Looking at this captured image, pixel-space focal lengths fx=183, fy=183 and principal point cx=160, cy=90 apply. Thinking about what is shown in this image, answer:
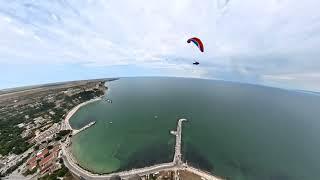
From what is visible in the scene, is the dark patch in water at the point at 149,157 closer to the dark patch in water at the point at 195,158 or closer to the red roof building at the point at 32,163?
the dark patch in water at the point at 195,158

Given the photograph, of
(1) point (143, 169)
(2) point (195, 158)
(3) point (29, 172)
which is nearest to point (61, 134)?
(3) point (29, 172)

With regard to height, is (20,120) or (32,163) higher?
(20,120)

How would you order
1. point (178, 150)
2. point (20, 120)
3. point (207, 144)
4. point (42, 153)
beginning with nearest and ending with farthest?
point (42, 153) < point (178, 150) < point (207, 144) < point (20, 120)

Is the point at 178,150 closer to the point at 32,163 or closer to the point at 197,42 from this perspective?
the point at 197,42

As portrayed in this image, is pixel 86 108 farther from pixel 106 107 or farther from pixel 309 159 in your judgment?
pixel 309 159

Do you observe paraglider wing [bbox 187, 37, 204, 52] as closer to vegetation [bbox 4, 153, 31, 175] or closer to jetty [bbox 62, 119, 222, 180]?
jetty [bbox 62, 119, 222, 180]

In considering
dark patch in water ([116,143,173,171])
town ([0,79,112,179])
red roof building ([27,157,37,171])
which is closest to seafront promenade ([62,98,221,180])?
town ([0,79,112,179])

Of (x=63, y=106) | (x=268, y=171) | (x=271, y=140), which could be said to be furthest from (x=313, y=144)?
(x=63, y=106)

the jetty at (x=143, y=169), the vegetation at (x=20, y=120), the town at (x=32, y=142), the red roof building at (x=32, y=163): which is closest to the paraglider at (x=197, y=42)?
the jetty at (x=143, y=169)

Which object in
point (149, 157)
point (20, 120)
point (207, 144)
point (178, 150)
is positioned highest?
point (20, 120)

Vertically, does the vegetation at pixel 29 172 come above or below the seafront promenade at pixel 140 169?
below

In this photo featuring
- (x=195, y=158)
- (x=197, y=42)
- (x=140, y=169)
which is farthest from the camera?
(x=195, y=158)
